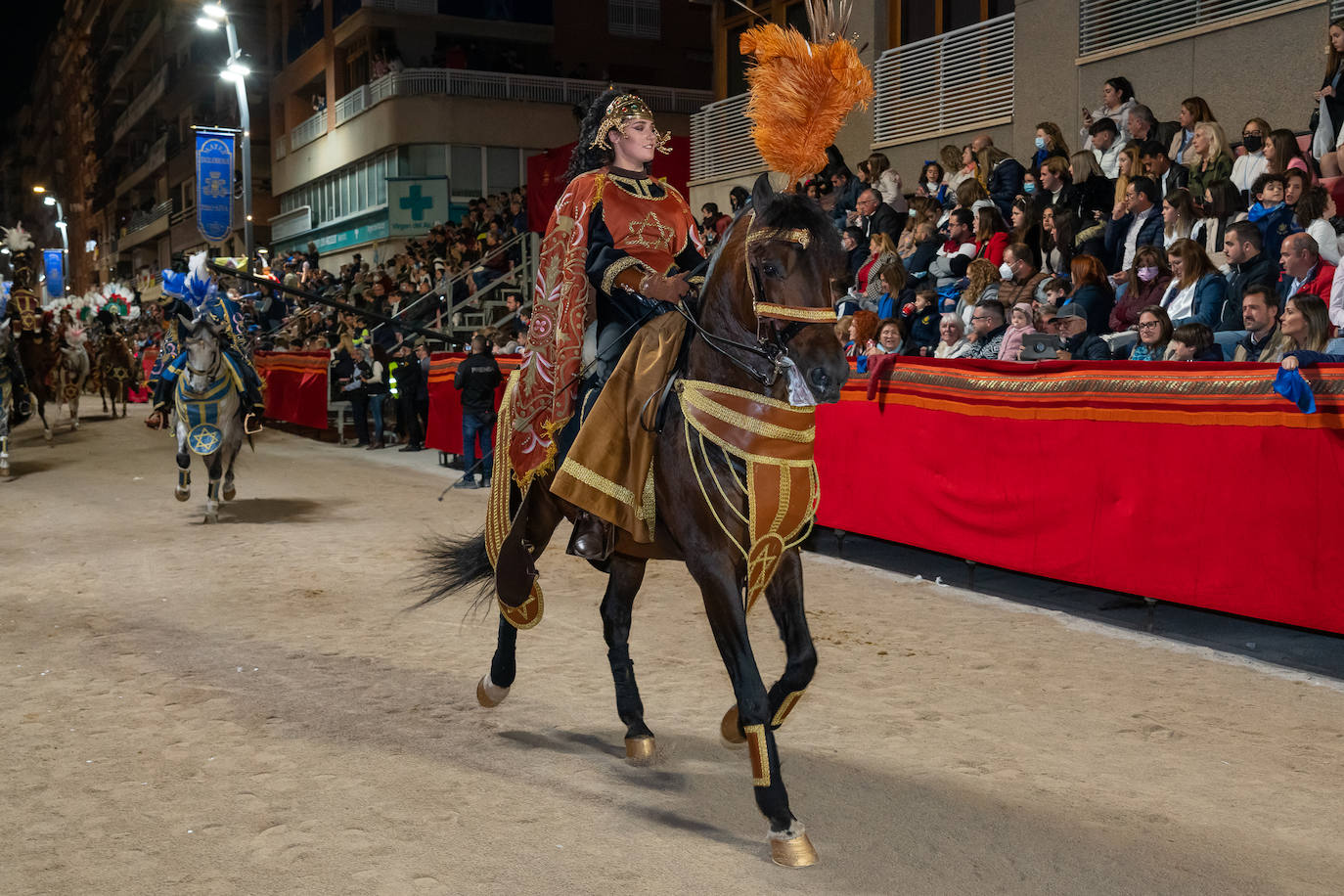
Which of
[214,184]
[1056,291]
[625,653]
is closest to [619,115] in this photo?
[625,653]

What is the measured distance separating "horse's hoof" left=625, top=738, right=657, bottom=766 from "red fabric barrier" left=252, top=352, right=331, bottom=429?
1899cm

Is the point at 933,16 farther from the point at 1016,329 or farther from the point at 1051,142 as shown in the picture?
the point at 1016,329

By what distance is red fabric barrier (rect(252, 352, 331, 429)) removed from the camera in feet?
76.7

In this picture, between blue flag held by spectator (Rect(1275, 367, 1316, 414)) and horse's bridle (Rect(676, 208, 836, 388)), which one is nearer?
horse's bridle (Rect(676, 208, 836, 388))

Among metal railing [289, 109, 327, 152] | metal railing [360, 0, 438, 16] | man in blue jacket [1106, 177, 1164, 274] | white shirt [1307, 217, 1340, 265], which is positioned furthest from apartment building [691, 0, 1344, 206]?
metal railing [289, 109, 327, 152]

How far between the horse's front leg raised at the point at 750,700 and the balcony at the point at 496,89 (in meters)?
32.1

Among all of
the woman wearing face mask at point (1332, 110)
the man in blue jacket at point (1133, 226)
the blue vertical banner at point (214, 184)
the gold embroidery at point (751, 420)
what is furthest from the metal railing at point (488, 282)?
the gold embroidery at point (751, 420)

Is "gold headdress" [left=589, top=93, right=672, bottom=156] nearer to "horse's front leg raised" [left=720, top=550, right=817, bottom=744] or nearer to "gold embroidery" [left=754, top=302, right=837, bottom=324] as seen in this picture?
"gold embroidery" [left=754, top=302, right=837, bottom=324]

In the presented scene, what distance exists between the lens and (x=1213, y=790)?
478cm

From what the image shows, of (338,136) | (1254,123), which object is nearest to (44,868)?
(1254,123)

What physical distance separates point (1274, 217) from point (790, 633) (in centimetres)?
679

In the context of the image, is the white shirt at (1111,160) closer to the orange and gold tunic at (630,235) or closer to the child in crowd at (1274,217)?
→ the child in crowd at (1274,217)

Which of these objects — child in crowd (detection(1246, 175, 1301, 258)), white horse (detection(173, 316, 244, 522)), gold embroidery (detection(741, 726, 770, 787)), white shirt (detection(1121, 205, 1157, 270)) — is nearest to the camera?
gold embroidery (detection(741, 726, 770, 787))

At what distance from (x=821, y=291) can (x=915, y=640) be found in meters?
3.88
